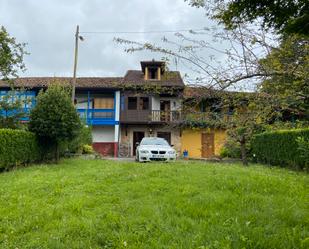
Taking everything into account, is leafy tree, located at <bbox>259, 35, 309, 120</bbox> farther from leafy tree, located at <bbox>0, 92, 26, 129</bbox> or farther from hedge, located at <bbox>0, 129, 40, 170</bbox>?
leafy tree, located at <bbox>0, 92, 26, 129</bbox>

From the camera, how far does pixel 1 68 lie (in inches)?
817

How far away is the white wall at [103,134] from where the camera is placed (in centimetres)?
3078

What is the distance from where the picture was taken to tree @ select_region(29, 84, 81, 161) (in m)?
16.6

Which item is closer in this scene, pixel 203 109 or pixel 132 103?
pixel 203 109

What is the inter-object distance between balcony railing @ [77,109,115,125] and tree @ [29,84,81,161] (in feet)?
40.5

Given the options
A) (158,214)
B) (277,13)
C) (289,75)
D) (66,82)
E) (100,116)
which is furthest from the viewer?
(66,82)

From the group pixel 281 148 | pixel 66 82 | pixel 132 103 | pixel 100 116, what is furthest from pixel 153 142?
pixel 66 82

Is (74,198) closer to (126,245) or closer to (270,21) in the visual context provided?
(126,245)

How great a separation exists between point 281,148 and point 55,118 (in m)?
10.7

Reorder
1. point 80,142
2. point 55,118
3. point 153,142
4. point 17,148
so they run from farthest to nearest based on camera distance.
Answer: point 80,142, point 153,142, point 55,118, point 17,148

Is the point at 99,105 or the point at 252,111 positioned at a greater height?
the point at 99,105

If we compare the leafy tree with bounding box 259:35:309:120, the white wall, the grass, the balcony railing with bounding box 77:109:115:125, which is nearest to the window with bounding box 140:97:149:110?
the balcony railing with bounding box 77:109:115:125

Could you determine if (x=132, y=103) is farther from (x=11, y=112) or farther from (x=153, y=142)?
(x=153, y=142)

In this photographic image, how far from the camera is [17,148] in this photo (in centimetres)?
1462
